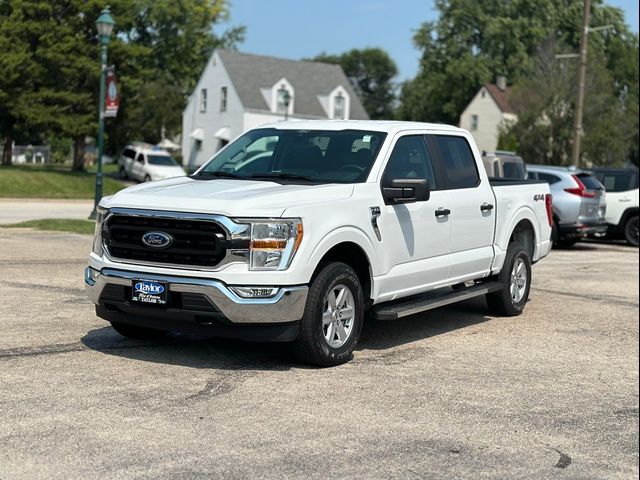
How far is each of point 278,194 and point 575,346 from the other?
3.40 metres

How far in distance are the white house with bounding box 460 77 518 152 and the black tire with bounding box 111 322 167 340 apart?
6642 cm

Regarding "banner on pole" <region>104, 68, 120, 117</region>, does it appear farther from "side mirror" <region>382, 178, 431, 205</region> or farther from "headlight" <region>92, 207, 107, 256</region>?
"side mirror" <region>382, 178, 431, 205</region>

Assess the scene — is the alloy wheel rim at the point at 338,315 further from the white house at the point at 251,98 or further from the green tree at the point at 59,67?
the white house at the point at 251,98

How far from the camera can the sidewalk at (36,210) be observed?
24531 millimetres

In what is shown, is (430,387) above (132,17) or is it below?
below

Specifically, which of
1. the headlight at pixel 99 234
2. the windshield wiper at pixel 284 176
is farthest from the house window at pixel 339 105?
the headlight at pixel 99 234

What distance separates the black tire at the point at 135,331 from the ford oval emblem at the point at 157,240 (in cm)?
107

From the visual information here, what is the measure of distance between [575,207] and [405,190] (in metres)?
12.4

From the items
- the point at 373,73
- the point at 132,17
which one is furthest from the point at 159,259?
the point at 373,73

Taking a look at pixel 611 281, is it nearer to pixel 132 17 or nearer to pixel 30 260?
pixel 30 260

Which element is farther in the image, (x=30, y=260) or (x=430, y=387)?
(x=30, y=260)

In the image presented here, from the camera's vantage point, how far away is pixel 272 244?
23.3 ft

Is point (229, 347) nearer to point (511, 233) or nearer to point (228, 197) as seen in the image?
point (228, 197)

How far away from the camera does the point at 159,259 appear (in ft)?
24.0
